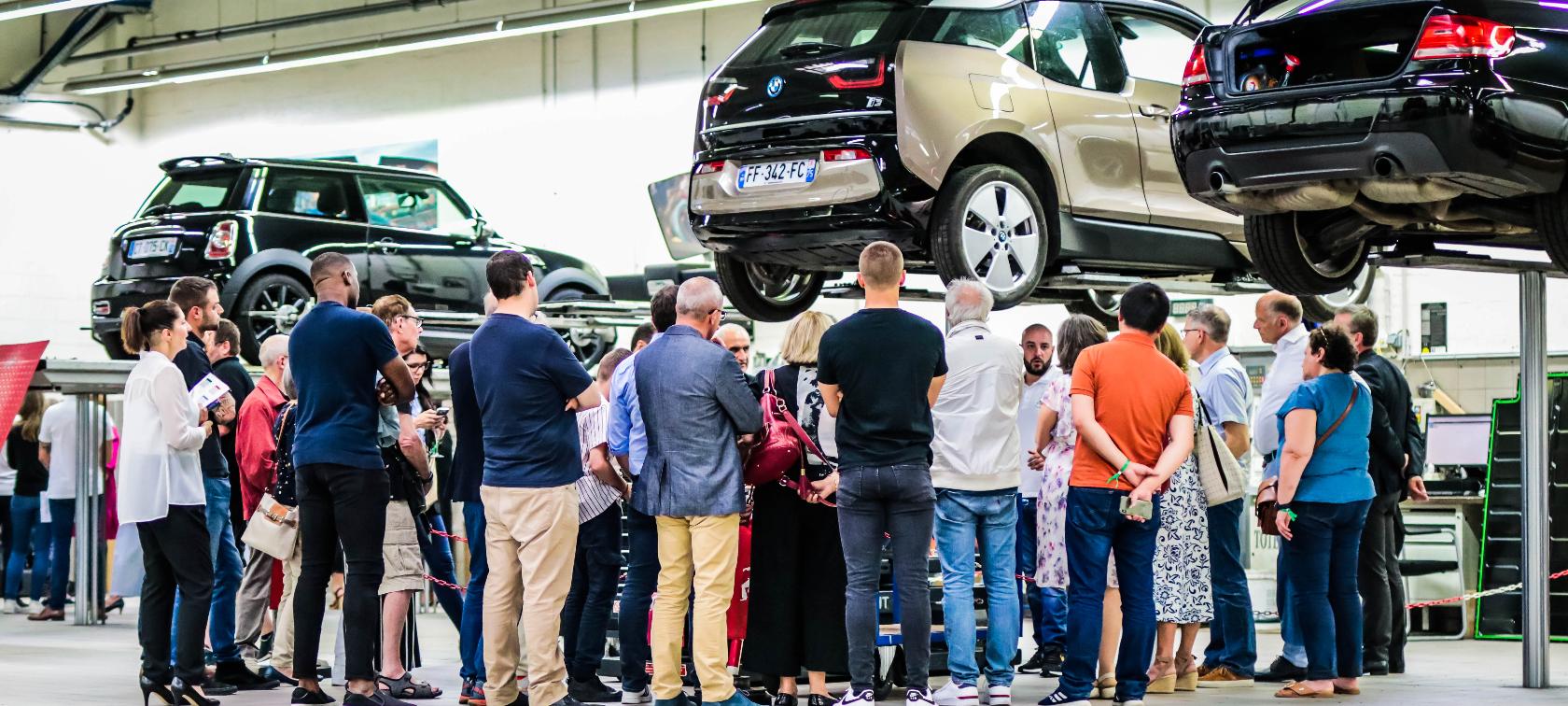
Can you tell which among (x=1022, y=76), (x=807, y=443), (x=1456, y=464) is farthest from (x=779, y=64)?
(x=1456, y=464)

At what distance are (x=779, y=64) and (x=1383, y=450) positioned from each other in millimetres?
3107

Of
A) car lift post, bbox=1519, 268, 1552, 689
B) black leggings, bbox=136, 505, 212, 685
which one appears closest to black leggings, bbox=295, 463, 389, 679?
black leggings, bbox=136, 505, 212, 685

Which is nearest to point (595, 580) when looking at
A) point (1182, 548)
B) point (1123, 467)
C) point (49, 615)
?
point (1123, 467)

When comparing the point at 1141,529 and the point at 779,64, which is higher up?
the point at 779,64

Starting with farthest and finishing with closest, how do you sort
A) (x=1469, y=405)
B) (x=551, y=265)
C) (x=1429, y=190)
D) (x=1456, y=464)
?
1. (x=551, y=265)
2. (x=1469, y=405)
3. (x=1456, y=464)
4. (x=1429, y=190)

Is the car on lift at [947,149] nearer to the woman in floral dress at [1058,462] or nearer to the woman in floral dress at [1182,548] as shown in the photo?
the woman in floral dress at [1058,462]

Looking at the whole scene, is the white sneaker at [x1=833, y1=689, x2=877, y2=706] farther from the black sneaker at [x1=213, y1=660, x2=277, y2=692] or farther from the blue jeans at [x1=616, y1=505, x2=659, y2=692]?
the black sneaker at [x1=213, y1=660, x2=277, y2=692]

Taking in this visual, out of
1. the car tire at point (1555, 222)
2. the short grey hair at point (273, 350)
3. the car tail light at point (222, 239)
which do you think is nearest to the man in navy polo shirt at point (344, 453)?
the short grey hair at point (273, 350)

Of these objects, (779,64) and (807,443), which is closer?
(807,443)

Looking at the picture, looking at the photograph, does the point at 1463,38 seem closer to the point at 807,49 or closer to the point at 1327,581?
the point at 1327,581

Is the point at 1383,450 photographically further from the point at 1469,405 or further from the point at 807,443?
the point at 1469,405

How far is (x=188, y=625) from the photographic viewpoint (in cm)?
593

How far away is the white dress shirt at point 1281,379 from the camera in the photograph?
709cm

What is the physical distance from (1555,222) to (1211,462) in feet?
5.39
